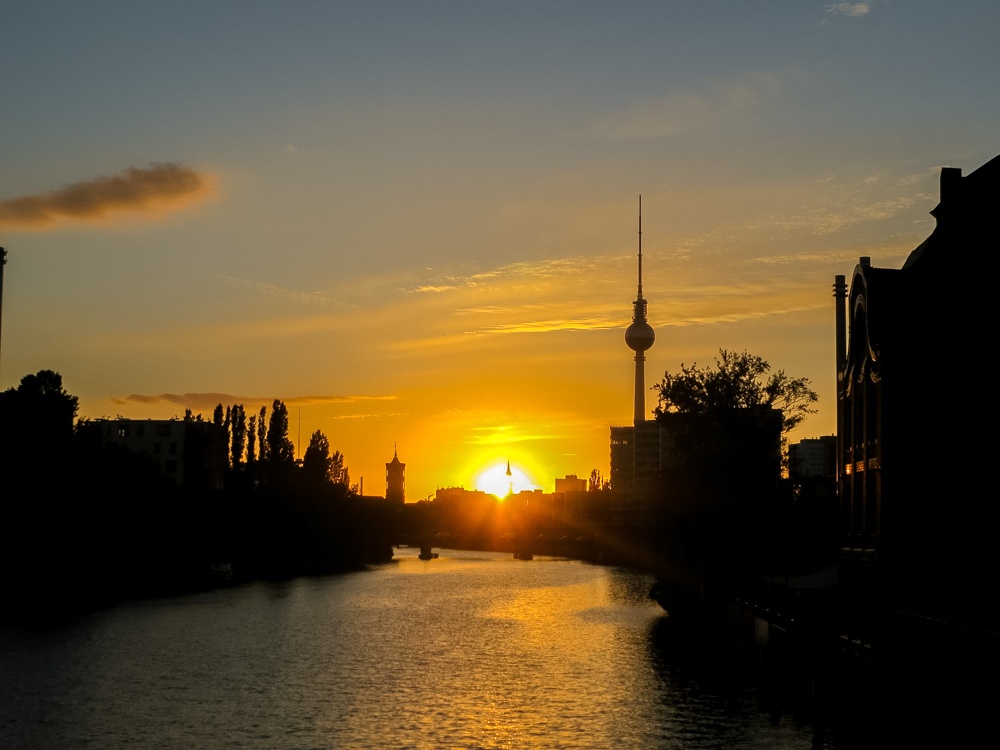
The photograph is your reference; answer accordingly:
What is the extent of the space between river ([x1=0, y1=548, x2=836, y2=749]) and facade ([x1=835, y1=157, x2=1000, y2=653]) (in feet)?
26.0

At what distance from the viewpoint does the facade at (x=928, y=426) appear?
47969mm

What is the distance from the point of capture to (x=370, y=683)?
198 ft

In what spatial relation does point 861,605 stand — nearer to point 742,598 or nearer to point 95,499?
point 742,598

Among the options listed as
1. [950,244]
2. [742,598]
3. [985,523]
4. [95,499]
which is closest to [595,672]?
[742,598]

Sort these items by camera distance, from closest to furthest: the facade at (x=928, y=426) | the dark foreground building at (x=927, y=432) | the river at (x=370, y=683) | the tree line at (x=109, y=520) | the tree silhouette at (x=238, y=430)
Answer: the river at (x=370, y=683)
the dark foreground building at (x=927, y=432)
the facade at (x=928, y=426)
the tree line at (x=109, y=520)
the tree silhouette at (x=238, y=430)

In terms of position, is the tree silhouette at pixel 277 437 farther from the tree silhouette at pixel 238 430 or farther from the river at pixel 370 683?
the river at pixel 370 683

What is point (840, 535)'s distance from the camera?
2462 inches

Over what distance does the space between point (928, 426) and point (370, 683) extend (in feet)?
92.7

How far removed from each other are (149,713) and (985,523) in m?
33.8

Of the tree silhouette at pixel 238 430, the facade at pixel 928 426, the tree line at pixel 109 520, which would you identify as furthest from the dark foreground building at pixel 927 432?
the tree silhouette at pixel 238 430

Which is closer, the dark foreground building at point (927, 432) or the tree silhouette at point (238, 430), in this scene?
the dark foreground building at point (927, 432)

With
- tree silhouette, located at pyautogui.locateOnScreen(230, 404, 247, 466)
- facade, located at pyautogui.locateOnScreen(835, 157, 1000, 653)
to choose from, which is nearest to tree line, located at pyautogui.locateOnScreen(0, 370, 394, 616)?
tree silhouette, located at pyautogui.locateOnScreen(230, 404, 247, 466)

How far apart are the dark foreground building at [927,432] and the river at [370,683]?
7526 mm

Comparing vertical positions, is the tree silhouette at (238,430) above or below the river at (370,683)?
above
